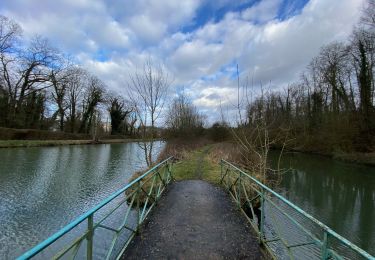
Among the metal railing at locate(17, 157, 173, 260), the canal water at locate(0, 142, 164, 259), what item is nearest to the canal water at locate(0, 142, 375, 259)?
the canal water at locate(0, 142, 164, 259)

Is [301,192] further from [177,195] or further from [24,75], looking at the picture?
[24,75]

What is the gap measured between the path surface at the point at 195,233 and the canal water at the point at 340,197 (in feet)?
13.6

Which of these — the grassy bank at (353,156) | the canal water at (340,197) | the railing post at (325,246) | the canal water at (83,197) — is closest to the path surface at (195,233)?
the railing post at (325,246)

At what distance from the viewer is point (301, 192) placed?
11227 mm

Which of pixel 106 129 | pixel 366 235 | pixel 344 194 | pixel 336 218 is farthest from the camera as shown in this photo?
pixel 106 129

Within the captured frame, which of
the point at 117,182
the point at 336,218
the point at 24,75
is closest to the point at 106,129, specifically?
the point at 24,75

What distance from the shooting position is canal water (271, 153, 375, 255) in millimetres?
7189

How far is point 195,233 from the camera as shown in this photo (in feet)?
12.8

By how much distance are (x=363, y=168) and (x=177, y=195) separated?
58.6 feet

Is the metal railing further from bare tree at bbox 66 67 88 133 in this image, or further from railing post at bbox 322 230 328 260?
bare tree at bbox 66 67 88 133

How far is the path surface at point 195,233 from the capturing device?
330 centimetres

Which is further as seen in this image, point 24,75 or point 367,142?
point 24,75

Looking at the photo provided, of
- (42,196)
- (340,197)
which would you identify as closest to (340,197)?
(340,197)

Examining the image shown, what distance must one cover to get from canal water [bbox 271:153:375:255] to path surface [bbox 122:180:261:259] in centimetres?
416
